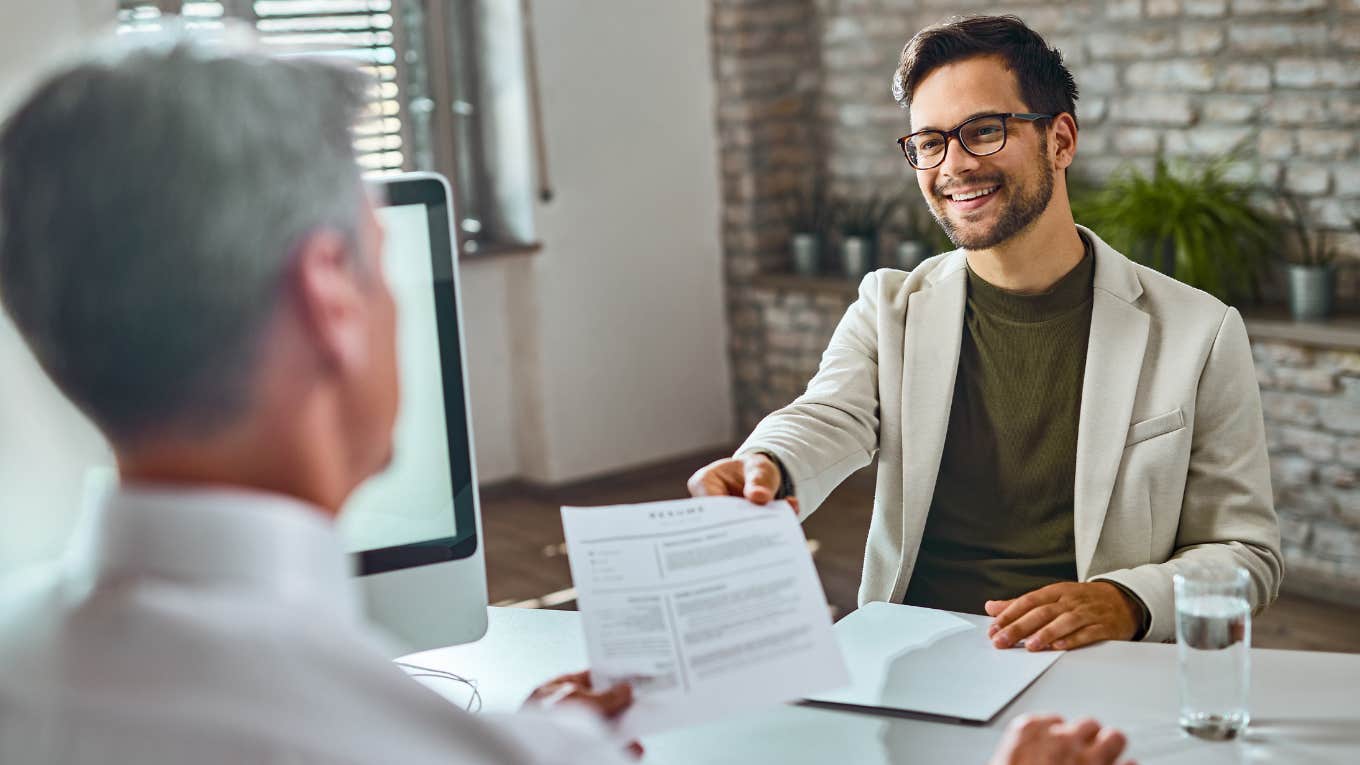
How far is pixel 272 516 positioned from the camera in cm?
71

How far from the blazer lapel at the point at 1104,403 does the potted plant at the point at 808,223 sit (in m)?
3.19

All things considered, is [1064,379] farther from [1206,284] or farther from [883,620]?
[1206,284]

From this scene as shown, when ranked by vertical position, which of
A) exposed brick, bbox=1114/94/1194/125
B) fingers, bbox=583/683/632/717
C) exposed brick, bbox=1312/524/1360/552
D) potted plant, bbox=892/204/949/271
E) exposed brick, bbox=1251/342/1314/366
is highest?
exposed brick, bbox=1114/94/1194/125

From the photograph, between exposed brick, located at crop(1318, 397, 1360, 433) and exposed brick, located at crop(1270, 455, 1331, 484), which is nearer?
exposed brick, located at crop(1318, 397, 1360, 433)

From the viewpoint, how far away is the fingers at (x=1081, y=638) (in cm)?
147

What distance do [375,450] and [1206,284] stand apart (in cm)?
326

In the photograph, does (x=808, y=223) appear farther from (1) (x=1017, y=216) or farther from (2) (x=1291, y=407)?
(1) (x=1017, y=216)

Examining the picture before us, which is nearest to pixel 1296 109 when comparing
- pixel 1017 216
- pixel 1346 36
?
pixel 1346 36

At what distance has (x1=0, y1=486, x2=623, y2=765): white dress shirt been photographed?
63 centimetres

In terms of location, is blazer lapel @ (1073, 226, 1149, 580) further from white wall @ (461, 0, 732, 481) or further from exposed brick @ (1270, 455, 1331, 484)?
white wall @ (461, 0, 732, 481)

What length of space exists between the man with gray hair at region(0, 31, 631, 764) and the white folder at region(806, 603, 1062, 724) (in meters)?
0.65

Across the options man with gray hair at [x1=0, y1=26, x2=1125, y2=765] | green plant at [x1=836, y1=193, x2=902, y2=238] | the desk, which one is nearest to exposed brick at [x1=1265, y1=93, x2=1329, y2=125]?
green plant at [x1=836, y1=193, x2=902, y2=238]

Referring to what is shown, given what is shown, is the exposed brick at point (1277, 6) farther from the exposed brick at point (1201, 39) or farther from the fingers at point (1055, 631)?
the fingers at point (1055, 631)

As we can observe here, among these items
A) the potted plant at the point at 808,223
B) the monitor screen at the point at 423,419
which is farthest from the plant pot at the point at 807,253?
the monitor screen at the point at 423,419
